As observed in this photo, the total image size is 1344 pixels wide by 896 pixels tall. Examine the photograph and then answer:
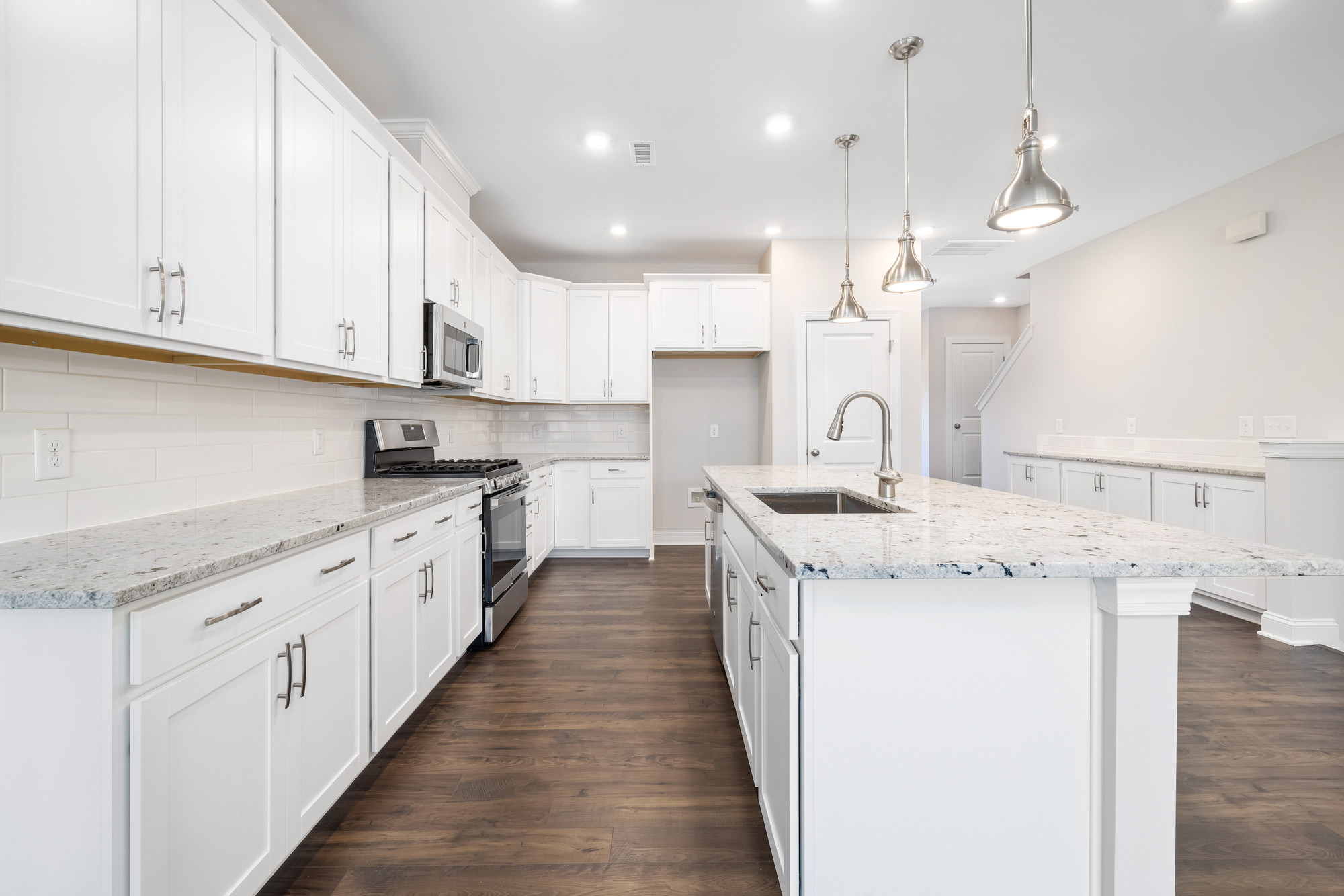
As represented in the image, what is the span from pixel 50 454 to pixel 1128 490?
17.5ft

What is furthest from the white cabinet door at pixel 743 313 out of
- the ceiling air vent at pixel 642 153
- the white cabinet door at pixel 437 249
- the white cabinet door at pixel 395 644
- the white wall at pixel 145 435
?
the white cabinet door at pixel 395 644

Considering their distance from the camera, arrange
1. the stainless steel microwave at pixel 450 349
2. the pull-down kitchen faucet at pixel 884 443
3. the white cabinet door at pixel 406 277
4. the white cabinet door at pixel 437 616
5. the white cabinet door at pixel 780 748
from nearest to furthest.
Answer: the white cabinet door at pixel 780 748 < the pull-down kitchen faucet at pixel 884 443 < the white cabinet door at pixel 437 616 < the white cabinet door at pixel 406 277 < the stainless steel microwave at pixel 450 349

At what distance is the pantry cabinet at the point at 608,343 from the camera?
5129mm

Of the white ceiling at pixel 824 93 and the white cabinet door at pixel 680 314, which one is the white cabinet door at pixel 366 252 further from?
the white cabinet door at pixel 680 314

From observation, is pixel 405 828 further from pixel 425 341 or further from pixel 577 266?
pixel 577 266

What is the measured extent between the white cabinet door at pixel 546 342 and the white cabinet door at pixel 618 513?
2.92ft

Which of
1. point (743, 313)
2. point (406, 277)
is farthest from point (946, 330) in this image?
point (406, 277)

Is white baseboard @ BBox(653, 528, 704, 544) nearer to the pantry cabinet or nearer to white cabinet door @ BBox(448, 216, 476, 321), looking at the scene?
the pantry cabinet

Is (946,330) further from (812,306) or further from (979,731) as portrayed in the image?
(979,731)

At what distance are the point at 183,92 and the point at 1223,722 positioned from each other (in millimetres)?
3980

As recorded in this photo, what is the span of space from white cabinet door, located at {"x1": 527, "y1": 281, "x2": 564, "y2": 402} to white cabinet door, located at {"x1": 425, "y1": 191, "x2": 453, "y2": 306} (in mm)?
1589

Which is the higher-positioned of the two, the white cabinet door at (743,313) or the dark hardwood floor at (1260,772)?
the white cabinet door at (743,313)

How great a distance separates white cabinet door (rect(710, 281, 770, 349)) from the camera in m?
4.97

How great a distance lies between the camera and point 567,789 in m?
1.82
